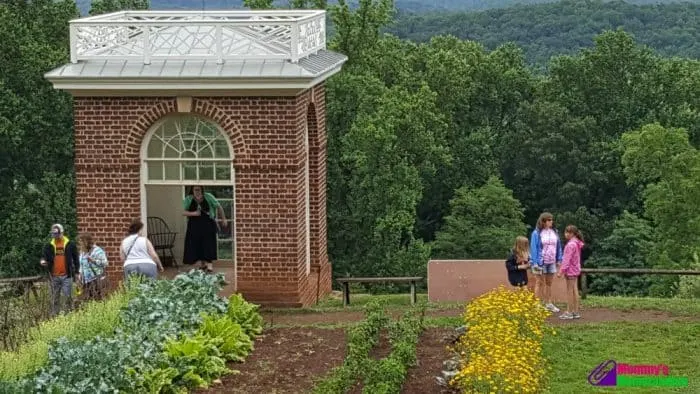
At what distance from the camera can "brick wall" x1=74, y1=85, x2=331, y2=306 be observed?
55.9 ft

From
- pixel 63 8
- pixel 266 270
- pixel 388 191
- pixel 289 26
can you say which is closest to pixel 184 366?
pixel 266 270

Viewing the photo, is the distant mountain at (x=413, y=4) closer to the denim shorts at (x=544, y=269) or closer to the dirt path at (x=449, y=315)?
the dirt path at (x=449, y=315)

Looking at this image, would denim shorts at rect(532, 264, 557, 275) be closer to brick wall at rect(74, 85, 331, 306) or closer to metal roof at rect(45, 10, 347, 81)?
brick wall at rect(74, 85, 331, 306)

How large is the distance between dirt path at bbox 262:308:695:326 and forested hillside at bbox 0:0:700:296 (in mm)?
9761

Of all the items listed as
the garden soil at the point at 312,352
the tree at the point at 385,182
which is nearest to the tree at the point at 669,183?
the tree at the point at 385,182

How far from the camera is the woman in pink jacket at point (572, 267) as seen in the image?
52.3ft

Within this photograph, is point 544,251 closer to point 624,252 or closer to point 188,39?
point 188,39

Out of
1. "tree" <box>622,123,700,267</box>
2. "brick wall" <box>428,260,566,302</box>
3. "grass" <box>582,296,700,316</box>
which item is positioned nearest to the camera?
"grass" <box>582,296,700,316</box>

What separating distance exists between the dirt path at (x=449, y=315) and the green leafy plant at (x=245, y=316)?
0.68 metres

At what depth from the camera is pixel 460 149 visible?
4938 centimetres

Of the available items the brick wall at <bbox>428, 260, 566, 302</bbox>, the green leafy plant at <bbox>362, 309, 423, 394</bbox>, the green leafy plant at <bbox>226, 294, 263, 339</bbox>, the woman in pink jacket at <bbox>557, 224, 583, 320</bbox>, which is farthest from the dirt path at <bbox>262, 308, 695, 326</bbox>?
the brick wall at <bbox>428, 260, 566, 302</bbox>

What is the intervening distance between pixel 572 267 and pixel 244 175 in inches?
173

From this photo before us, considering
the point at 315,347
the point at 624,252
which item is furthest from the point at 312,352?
the point at 624,252

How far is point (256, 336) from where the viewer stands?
1519 cm
